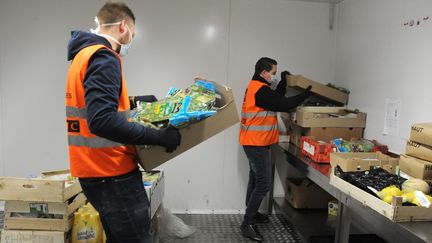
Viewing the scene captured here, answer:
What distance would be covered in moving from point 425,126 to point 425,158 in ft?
0.58

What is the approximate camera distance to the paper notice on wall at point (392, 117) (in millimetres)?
2445

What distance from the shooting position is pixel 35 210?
216 cm

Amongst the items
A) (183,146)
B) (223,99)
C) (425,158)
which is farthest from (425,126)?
(183,146)

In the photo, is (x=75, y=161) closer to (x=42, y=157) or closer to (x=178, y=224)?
(x=178, y=224)

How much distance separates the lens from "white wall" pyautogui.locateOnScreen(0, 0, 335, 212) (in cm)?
318

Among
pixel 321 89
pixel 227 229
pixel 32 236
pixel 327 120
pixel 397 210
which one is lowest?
pixel 227 229

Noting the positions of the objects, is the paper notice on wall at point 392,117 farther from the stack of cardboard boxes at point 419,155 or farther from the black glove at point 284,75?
the black glove at point 284,75

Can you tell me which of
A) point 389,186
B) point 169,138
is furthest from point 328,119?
point 169,138

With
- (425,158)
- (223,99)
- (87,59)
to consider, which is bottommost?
(425,158)

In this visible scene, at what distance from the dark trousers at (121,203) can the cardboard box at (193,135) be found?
0.09 m

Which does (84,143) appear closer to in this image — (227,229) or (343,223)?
(343,223)

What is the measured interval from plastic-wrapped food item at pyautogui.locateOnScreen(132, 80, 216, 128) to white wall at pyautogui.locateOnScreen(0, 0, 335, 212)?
1.72m

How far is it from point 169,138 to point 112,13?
599 millimetres

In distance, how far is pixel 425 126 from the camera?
1820mm
